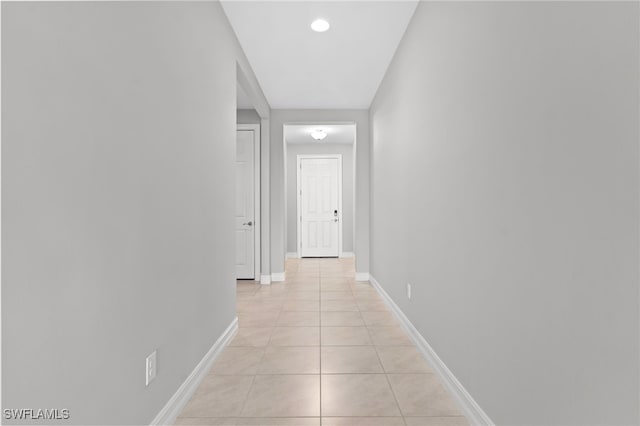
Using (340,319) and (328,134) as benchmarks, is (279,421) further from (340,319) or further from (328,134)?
(328,134)

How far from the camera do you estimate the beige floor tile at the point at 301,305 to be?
3.83 m

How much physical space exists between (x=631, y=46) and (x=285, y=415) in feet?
6.38

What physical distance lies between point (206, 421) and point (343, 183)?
677 cm

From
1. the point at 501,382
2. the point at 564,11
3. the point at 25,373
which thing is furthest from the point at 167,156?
the point at 501,382

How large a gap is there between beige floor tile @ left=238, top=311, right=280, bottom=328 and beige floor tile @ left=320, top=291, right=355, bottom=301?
33.7 inches

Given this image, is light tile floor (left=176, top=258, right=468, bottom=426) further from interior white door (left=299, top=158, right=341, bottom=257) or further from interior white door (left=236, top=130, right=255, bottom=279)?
interior white door (left=299, top=158, right=341, bottom=257)

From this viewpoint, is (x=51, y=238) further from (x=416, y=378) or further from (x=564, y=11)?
(x=416, y=378)

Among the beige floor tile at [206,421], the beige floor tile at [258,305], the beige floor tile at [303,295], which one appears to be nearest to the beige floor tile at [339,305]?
the beige floor tile at [303,295]

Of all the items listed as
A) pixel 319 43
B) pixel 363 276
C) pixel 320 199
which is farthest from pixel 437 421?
pixel 320 199

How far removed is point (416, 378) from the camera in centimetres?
221

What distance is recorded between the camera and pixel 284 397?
1994 mm

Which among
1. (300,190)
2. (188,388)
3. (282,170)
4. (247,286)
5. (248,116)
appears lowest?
(247,286)

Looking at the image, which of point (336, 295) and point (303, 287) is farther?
point (303, 287)

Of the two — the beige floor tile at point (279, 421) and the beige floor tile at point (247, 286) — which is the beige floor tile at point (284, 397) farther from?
the beige floor tile at point (247, 286)
